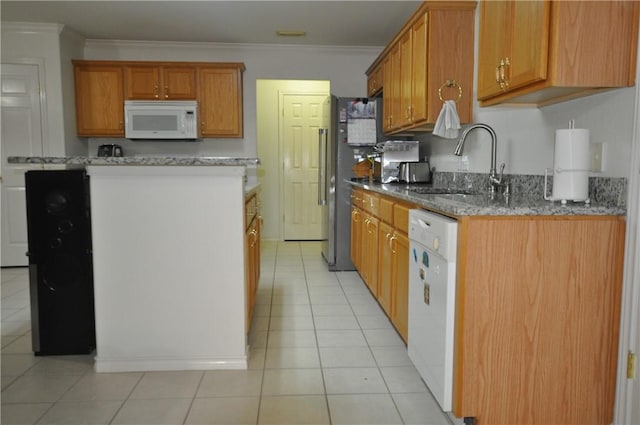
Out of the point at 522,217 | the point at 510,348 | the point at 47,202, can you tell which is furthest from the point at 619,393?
the point at 47,202

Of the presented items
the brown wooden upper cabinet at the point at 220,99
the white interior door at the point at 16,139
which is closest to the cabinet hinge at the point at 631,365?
the brown wooden upper cabinet at the point at 220,99

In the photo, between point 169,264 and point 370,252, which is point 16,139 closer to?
point 169,264

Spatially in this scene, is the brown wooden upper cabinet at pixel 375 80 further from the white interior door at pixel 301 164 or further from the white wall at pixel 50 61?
the white wall at pixel 50 61

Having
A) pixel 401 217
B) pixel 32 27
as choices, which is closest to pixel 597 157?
pixel 401 217

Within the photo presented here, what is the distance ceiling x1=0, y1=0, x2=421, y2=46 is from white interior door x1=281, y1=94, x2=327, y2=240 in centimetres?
130

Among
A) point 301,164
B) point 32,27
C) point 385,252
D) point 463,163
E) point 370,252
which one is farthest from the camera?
point 301,164

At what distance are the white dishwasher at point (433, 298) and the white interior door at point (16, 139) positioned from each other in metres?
4.25

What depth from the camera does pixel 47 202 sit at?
2.43 meters

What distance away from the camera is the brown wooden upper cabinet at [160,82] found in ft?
16.1

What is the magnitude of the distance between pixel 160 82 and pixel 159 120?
43cm

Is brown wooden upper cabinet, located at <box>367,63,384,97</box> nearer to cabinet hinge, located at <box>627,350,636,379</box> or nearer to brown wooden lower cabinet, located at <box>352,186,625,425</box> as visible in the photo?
brown wooden lower cabinet, located at <box>352,186,625,425</box>

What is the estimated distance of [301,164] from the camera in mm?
6426

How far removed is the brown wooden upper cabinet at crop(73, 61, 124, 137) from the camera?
4902 millimetres

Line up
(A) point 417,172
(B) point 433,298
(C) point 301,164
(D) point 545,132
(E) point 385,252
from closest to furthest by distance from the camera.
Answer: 1. (B) point 433,298
2. (D) point 545,132
3. (E) point 385,252
4. (A) point 417,172
5. (C) point 301,164
